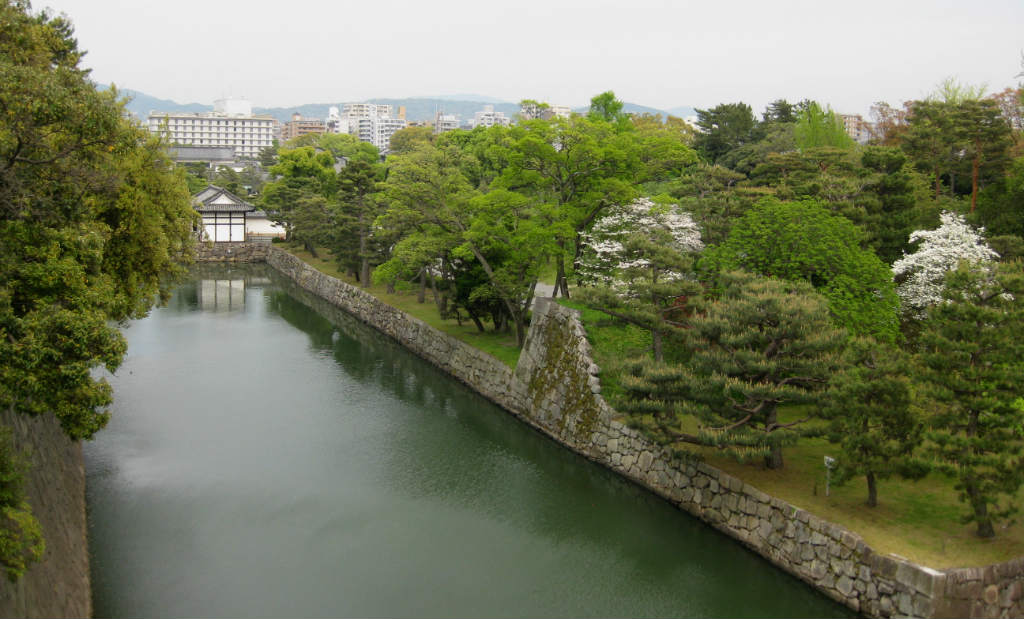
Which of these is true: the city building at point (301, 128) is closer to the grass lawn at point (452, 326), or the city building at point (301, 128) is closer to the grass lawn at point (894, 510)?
the grass lawn at point (452, 326)

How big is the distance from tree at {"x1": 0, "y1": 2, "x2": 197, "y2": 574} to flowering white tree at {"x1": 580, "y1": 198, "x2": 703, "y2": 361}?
9.13 meters

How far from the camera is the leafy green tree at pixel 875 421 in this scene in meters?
10.4

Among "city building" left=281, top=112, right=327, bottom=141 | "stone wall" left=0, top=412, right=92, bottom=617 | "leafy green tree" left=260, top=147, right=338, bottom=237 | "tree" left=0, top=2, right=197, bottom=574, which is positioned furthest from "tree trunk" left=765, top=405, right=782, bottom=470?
"city building" left=281, top=112, right=327, bottom=141

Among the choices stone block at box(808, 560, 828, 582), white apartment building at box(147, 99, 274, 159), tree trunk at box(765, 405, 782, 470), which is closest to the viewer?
stone block at box(808, 560, 828, 582)

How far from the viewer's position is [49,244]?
9047mm

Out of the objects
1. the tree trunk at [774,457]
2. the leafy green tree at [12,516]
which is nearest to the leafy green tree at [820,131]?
the tree trunk at [774,457]

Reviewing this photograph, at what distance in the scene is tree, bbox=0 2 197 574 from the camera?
308 inches

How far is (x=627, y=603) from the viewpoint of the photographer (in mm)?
10859

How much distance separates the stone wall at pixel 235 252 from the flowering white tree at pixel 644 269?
36152 millimetres

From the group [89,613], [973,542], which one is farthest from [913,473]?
[89,613]

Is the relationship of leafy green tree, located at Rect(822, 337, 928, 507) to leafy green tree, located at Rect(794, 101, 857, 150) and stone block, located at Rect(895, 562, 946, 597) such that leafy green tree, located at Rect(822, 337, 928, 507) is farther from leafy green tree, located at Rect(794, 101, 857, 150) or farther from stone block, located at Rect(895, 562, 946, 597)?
leafy green tree, located at Rect(794, 101, 857, 150)

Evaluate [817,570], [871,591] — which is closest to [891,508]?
[817,570]

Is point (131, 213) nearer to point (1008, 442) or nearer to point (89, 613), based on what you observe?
point (89, 613)

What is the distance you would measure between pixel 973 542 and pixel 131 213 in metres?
13.7
